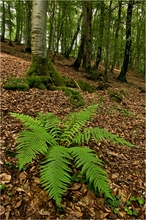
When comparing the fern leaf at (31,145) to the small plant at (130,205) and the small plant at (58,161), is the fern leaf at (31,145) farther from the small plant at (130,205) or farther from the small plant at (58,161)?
the small plant at (130,205)

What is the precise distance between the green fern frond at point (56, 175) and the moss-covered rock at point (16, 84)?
10.2ft

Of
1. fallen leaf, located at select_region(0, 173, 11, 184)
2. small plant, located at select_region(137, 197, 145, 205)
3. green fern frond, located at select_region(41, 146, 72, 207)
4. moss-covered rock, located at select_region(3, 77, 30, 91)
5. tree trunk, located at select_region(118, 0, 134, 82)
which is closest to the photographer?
green fern frond, located at select_region(41, 146, 72, 207)

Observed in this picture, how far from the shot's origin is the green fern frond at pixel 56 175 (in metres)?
2.20

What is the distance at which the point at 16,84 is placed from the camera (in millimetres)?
5379

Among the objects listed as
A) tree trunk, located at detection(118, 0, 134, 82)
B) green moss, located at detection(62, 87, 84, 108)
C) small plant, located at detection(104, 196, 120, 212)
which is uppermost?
tree trunk, located at detection(118, 0, 134, 82)

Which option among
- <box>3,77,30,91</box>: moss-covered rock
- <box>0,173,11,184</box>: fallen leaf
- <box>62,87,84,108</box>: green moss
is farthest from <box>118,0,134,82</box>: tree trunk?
<box>0,173,11,184</box>: fallen leaf

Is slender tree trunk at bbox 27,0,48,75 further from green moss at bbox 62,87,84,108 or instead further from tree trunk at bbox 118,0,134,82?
tree trunk at bbox 118,0,134,82

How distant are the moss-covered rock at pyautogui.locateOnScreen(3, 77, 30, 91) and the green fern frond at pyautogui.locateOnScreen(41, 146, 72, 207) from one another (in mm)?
3101

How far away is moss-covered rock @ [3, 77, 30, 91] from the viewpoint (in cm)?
517

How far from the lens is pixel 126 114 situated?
20.1ft

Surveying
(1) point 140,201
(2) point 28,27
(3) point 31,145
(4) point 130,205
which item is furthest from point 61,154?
(2) point 28,27

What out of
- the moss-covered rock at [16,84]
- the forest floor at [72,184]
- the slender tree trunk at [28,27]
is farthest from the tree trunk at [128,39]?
the forest floor at [72,184]

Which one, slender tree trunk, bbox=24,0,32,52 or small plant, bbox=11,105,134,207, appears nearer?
small plant, bbox=11,105,134,207

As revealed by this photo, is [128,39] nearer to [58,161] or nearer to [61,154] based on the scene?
[61,154]
